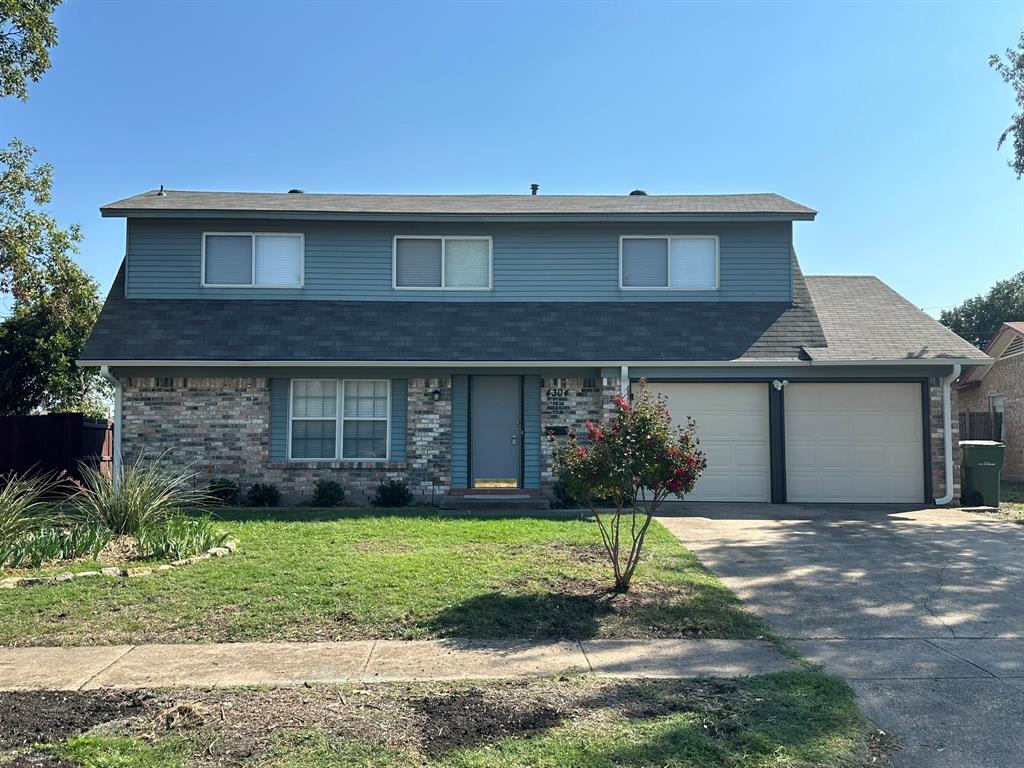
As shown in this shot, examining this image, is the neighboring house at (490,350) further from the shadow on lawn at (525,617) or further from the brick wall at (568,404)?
the shadow on lawn at (525,617)

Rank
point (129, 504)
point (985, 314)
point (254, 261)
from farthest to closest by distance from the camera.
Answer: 1. point (985, 314)
2. point (254, 261)
3. point (129, 504)

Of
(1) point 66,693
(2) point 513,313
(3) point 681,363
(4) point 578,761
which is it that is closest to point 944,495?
(3) point 681,363

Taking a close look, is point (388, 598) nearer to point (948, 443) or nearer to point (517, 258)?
point (517, 258)

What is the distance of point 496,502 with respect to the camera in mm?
13344

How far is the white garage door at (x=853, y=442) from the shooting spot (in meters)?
14.3

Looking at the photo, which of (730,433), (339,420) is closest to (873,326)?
(730,433)

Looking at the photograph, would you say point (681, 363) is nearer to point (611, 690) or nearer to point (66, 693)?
point (611, 690)

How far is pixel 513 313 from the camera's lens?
14.8 metres

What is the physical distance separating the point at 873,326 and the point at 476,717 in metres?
13.6

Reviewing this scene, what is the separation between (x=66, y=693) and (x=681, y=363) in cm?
1088

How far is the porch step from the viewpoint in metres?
13.2

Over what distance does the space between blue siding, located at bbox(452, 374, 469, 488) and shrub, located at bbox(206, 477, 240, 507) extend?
3943mm

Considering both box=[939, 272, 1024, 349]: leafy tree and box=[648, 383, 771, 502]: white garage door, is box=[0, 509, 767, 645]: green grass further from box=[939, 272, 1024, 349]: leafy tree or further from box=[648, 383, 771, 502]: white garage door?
box=[939, 272, 1024, 349]: leafy tree

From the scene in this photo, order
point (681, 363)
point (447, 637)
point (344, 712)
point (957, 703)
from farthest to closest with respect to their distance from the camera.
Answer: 1. point (681, 363)
2. point (447, 637)
3. point (957, 703)
4. point (344, 712)
